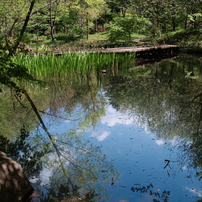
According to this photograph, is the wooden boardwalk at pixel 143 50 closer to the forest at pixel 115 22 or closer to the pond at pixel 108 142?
the forest at pixel 115 22

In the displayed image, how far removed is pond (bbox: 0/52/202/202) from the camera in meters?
2.37

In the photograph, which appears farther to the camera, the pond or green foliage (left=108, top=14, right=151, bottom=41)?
green foliage (left=108, top=14, right=151, bottom=41)

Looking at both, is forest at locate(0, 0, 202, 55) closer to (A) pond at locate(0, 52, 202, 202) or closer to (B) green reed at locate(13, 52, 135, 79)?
(B) green reed at locate(13, 52, 135, 79)

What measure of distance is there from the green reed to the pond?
1.69 metres

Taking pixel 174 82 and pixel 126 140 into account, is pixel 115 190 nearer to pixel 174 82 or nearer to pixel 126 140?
pixel 126 140

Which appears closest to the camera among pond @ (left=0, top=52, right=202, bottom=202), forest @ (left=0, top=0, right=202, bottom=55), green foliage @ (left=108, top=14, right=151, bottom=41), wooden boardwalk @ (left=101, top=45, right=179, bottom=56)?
pond @ (left=0, top=52, right=202, bottom=202)

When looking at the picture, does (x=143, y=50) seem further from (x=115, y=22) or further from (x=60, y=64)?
(x=115, y=22)

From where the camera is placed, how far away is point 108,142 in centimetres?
330

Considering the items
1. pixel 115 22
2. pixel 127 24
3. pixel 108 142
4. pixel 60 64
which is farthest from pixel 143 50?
pixel 108 142

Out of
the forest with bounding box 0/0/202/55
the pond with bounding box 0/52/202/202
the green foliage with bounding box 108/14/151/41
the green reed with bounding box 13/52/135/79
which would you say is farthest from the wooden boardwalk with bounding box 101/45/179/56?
the pond with bounding box 0/52/202/202

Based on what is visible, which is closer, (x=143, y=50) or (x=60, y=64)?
(x=60, y=64)

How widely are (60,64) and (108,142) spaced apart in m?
5.16

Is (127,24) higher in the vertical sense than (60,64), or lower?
higher

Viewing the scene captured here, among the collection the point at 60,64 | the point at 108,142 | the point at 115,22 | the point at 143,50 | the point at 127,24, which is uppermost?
the point at 115,22
